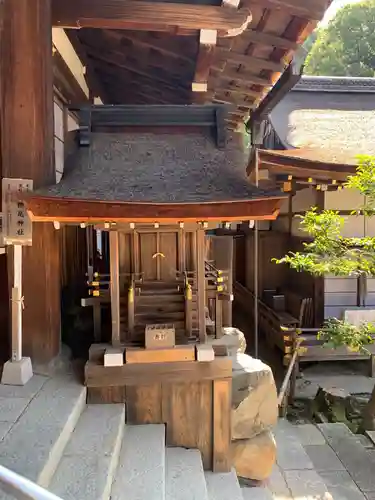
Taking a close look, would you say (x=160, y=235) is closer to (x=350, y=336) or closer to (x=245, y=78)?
(x=350, y=336)

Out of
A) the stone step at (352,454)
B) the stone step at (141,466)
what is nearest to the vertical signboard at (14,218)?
the stone step at (141,466)

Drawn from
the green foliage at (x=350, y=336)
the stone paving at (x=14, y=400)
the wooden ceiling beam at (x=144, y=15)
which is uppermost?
the wooden ceiling beam at (x=144, y=15)

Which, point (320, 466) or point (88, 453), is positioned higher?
point (88, 453)

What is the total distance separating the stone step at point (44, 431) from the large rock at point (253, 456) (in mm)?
1689

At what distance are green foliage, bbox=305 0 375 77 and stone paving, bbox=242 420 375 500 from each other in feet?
71.5

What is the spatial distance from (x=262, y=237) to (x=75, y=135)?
737 centimetres

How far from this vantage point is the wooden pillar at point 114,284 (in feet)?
13.6

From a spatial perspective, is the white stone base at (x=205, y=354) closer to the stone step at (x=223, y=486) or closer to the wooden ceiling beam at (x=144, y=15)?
the stone step at (x=223, y=486)

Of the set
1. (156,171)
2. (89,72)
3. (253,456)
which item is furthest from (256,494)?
Result: (89,72)

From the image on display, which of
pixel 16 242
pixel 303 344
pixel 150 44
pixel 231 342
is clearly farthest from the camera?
pixel 303 344

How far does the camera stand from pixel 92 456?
318cm

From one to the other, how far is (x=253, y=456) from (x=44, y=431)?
230cm

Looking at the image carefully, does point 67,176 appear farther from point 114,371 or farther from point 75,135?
point 114,371

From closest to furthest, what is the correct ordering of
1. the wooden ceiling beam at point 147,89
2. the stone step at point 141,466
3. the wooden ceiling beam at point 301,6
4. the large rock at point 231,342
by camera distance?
the stone step at point 141,466 → the wooden ceiling beam at point 301,6 → the large rock at point 231,342 → the wooden ceiling beam at point 147,89
